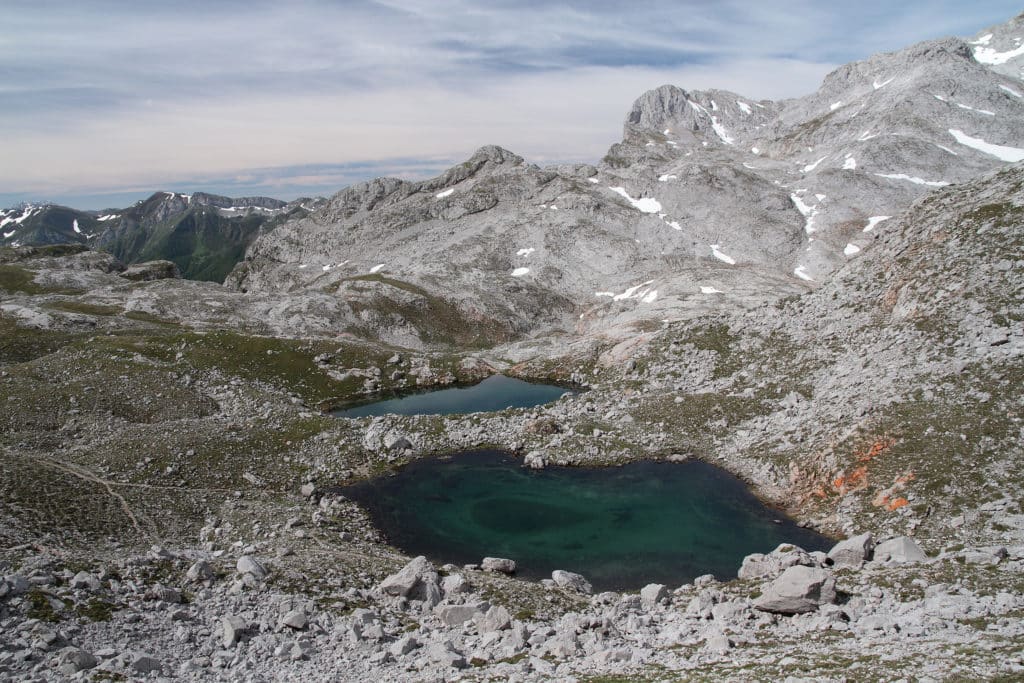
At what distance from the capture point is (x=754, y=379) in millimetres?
55188

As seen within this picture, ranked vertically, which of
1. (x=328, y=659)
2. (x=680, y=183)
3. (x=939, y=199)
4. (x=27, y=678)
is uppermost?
(x=680, y=183)

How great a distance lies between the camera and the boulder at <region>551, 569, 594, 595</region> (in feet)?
101

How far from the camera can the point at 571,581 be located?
102 feet

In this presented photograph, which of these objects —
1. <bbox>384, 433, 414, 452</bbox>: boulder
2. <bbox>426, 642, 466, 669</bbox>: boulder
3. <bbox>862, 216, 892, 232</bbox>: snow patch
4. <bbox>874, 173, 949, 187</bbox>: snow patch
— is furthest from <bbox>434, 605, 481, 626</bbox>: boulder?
<bbox>874, 173, 949, 187</bbox>: snow patch

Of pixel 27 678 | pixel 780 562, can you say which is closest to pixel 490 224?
pixel 780 562

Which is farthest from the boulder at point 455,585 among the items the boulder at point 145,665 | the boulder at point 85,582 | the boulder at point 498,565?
the boulder at point 85,582

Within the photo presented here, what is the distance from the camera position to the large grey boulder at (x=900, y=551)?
2727cm

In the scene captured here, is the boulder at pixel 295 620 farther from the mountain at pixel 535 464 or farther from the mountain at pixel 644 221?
the mountain at pixel 644 221

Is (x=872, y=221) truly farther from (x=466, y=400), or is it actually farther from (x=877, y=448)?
(x=877, y=448)

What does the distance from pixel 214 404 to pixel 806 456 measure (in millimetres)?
57730

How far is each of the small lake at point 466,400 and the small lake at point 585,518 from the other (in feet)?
60.7

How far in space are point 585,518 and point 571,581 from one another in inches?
421

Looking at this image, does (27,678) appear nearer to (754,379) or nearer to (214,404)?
(214,404)

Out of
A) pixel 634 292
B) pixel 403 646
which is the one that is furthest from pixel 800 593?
pixel 634 292
